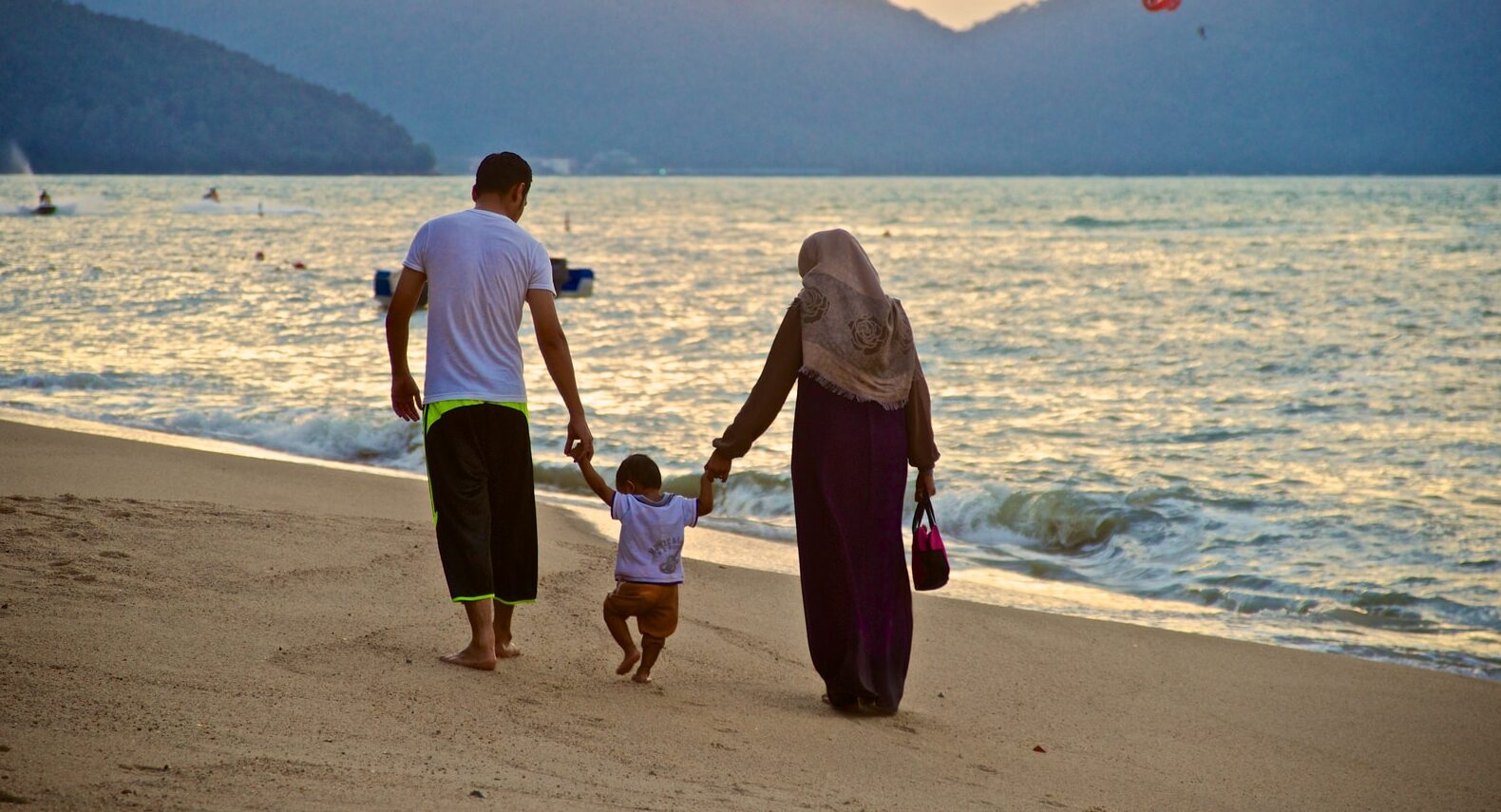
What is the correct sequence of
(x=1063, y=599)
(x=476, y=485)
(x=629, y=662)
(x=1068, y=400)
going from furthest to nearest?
(x=1068, y=400), (x=1063, y=599), (x=629, y=662), (x=476, y=485)

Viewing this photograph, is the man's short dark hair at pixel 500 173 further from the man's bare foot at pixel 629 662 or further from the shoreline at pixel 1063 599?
the shoreline at pixel 1063 599

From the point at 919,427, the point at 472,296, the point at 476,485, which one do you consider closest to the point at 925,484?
the point at 919,427

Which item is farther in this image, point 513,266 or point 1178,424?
→ point 1178,424

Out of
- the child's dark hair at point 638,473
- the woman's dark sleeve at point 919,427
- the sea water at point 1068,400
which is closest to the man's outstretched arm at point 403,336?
the child's dark hair at point 638,473

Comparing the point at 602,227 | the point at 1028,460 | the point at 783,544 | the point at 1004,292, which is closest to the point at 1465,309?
the point at 1004,292

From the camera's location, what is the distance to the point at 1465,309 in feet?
76.0

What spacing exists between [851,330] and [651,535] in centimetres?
94

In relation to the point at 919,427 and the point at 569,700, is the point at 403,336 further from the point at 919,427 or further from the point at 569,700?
the point at 919,427

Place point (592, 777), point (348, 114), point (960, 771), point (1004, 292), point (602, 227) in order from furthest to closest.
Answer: point (348, 114) < point (602, 227) < point (1004, 292) < point (960, 771) < point (592, 777)

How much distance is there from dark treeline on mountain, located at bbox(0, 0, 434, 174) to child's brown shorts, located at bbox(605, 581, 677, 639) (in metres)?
176

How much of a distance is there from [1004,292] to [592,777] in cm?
2538

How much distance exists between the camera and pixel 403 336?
4.12 meters

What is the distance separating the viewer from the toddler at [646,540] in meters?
4.13

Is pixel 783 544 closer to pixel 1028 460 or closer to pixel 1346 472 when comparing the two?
pixel 1028 460
